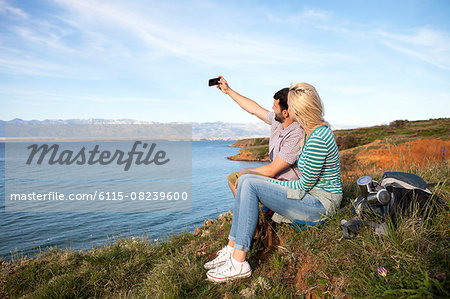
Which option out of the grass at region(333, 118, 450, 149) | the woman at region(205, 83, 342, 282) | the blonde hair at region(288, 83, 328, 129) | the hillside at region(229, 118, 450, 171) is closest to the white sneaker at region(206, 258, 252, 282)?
the woman at region(205, 83, 342, 282)

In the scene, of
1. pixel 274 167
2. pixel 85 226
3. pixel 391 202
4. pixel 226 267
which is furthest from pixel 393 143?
pixel 85 226

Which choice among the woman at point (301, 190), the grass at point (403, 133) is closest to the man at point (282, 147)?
the woman at point (301, 190)

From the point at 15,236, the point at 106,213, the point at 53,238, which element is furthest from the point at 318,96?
the point at 106,213

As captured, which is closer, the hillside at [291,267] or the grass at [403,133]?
the hillside at [291,267]

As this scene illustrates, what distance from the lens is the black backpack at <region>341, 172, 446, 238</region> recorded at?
104 inches

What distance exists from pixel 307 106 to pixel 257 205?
1158mm

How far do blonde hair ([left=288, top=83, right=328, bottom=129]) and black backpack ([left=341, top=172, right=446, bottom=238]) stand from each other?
2.50 ft

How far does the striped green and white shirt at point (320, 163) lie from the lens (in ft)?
9.57

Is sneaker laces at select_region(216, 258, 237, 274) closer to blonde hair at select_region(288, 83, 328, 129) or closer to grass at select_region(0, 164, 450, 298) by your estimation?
grass at select_region(0, 164, 450, 298)

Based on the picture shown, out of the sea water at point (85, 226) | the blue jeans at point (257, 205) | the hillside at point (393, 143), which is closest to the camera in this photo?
the blue jeans at point (257, 205)

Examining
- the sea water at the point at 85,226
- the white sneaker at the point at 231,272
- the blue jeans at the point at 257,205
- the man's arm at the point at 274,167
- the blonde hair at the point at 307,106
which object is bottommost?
the sea water at the point at 85,226

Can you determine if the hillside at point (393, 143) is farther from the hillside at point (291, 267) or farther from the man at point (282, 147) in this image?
the hillside at point (291, 267)

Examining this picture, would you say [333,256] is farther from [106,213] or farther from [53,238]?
[106,213]

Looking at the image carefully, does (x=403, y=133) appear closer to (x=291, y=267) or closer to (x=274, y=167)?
(x=274, y=167)
